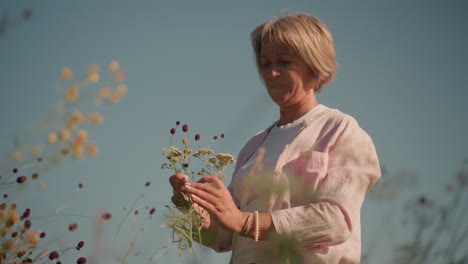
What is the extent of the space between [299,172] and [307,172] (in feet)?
0.30

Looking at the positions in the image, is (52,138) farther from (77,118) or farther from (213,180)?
(213,180)

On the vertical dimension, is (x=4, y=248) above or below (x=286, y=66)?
below

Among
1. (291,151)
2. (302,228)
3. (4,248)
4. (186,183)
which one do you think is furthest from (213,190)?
(4,248)

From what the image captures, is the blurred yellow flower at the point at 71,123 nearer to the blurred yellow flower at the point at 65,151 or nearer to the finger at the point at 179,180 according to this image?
the blurred yellow flower at the point at 65,151

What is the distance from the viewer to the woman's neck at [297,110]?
8.97 ft

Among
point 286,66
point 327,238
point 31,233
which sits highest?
point 286,66

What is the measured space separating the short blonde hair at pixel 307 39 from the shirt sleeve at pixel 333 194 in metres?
0.49

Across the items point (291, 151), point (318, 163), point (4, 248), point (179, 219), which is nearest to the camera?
point (4, 248)

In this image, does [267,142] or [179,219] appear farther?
[267,142]

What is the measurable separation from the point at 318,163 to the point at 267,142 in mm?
599

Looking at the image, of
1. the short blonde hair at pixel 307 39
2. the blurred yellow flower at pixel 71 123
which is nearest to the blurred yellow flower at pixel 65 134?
the blurred yellow flower at pixel 71 123

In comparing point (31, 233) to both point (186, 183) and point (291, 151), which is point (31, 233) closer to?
point (186, 183)

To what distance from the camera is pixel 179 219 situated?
2.00 m

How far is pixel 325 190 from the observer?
2.19 m
